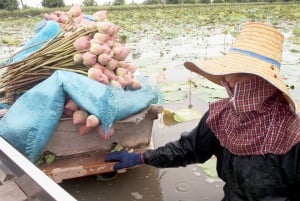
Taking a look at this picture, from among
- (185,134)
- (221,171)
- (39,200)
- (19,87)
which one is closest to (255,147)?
(221,171)

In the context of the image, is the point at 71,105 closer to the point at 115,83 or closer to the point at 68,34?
the point at 115,83

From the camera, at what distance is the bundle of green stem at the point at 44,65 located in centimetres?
217

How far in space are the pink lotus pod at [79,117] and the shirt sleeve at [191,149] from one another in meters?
0.43

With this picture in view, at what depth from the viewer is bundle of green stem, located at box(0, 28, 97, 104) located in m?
2.17

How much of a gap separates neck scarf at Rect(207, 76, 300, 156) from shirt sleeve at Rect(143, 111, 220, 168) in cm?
24

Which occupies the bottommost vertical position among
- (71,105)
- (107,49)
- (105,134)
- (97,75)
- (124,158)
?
(124,158)

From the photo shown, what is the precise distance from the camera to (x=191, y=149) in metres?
1.67

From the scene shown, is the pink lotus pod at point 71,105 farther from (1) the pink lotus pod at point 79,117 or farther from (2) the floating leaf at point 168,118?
(2) the floating leaf at point 168,118

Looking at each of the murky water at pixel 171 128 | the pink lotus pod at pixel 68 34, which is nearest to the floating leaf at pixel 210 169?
the murky water at pixel 171 128

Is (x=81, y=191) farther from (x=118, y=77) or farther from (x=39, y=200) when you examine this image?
(x=39, y=200)

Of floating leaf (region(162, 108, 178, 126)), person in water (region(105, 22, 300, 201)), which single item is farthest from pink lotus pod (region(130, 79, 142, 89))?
floating leaf (region(162, 108, 178, 126))

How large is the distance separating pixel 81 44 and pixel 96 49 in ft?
0.33

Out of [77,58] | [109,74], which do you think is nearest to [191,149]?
[109,74]

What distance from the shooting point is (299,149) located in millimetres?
1277
